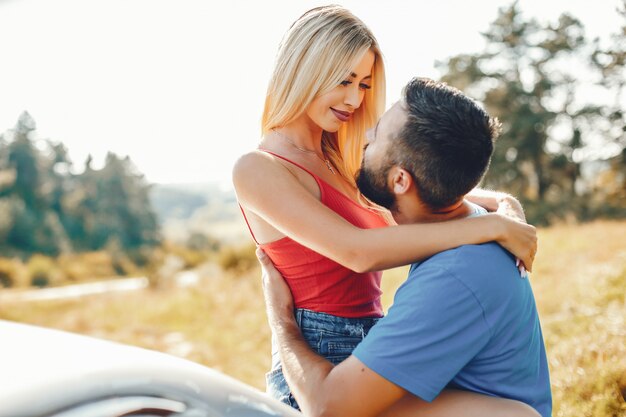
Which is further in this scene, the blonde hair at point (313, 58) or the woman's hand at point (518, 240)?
the blonde hair at point (313, 58)

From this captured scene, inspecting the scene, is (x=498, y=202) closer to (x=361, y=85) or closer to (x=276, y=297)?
(x=361, y=85)

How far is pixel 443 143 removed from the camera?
1.78 meters

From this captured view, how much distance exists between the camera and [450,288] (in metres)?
1.58

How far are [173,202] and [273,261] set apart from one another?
44007 mm

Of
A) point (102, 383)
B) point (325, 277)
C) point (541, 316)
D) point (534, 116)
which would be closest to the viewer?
point (102, 383)

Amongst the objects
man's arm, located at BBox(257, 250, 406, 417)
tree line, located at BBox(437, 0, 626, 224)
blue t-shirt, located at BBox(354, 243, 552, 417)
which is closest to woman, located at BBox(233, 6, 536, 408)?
blue t-shirt, located at BBox(354, 243, 552, 417)

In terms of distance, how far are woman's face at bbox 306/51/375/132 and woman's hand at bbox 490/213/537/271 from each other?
929 mm

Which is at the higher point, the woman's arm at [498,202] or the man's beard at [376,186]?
the man's beard at [376,186]

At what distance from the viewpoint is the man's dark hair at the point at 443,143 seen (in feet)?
5.82

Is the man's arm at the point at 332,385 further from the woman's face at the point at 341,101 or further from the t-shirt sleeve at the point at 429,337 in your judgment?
the woman's face at the point at 341,101

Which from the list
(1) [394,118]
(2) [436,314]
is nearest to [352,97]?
(1) [394,118]

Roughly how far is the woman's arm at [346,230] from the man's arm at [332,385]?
0.31 metres

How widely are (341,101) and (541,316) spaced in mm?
4411

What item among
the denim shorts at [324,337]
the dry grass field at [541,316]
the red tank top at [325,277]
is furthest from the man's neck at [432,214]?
the dry grass field at [541,316]
